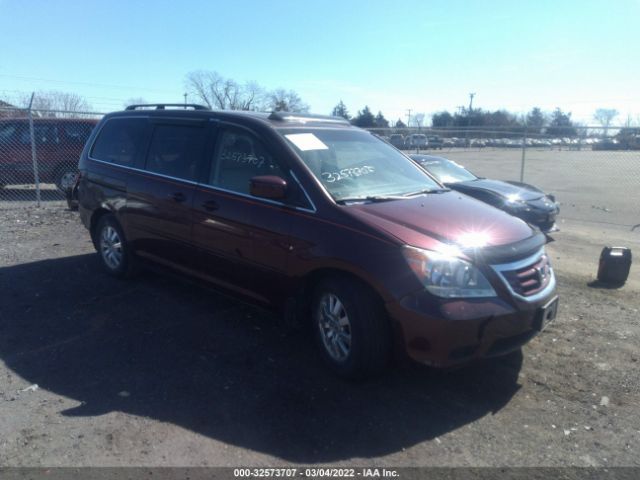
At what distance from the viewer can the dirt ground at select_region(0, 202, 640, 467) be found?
3154 mm

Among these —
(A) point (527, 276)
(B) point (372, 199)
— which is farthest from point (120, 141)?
(A) point (527, 276)

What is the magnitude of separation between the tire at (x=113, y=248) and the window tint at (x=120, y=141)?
2.27 ft

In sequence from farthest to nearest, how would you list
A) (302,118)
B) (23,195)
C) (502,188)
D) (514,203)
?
(23,195) < (502,188) < (514,203) < (302,118)

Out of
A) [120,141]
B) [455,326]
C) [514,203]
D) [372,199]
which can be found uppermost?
[120,141]

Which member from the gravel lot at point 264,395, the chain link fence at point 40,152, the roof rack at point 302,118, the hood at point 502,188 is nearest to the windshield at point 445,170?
the hood at point 502,188

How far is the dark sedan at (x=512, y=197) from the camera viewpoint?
343 inches

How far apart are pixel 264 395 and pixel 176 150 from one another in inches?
105

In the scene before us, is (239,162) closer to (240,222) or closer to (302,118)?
(240,222)

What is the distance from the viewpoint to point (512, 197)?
8.91 m

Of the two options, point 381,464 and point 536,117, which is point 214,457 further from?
point 536,117

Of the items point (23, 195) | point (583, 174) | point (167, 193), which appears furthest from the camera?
point (583, 174)

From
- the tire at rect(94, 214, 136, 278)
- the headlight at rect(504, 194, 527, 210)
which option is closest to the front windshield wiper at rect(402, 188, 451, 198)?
the tire at rect(94, 214, 136, 278)

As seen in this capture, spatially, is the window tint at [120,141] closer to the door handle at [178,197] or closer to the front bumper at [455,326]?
the door handle at [178,197]

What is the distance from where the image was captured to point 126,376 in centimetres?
400
